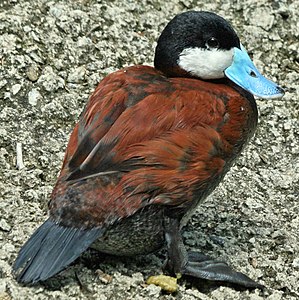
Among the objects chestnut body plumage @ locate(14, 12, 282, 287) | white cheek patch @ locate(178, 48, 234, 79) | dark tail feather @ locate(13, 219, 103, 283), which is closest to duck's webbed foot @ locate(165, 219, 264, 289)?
chestnut body plumage @ locate(14, 12, 282, 287)

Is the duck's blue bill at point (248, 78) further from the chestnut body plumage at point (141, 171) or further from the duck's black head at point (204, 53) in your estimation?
the chestnut body plumage at point (141, 171)

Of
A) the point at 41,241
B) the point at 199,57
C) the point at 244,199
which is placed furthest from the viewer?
the point at 244,199

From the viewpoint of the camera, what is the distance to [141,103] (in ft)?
11.7

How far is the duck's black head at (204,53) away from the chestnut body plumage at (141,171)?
17cm

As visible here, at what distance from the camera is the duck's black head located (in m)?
3.92

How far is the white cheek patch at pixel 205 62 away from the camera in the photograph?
3939 millimetres

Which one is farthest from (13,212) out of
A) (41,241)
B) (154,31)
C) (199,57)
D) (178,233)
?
(154,31)

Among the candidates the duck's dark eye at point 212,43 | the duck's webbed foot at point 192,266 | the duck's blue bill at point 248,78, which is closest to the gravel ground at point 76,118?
the duck's webbed foot at point 192,266

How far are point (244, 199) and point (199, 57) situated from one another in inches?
31.3

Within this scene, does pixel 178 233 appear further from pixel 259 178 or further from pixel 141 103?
pixel 259 178

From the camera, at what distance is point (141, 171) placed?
135 inches

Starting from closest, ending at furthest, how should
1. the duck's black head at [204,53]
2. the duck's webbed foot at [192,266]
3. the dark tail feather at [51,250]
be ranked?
the dark tail feather at [51,250] → the duck's webbed foot at [192,266] → the duck's black head at [204,53]

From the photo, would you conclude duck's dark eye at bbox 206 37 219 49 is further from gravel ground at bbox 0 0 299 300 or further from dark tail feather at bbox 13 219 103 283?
dark tail feather at bbox 13 219 103 283

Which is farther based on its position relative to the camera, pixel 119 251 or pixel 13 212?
pixel 13 212
